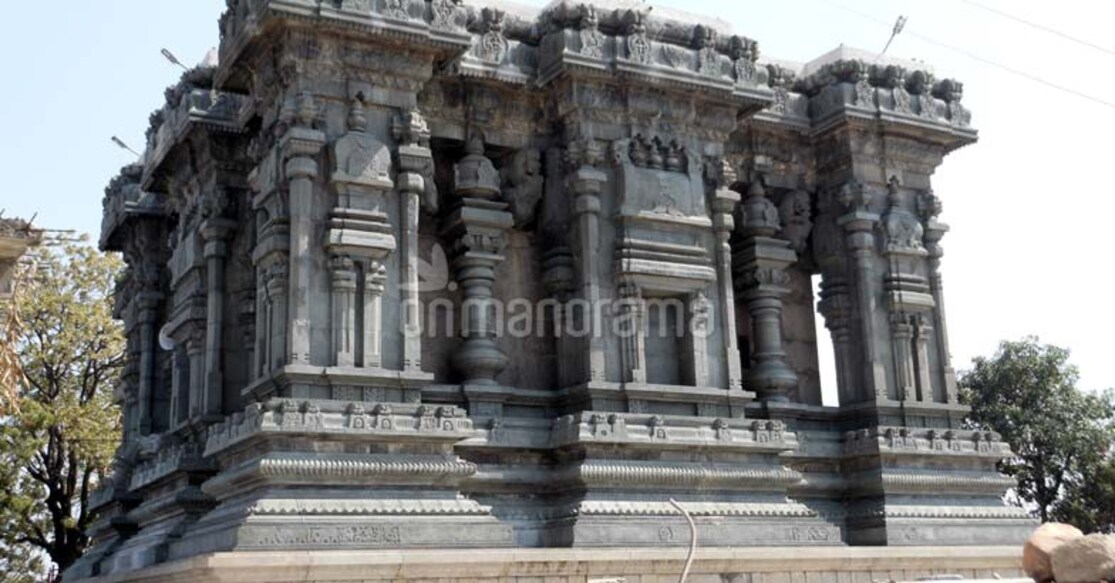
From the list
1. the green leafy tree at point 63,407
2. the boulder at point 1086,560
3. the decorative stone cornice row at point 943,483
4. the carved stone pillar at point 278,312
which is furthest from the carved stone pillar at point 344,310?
the green leafy tree at point 63,407

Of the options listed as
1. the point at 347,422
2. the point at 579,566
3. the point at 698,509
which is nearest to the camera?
the point at 579,566

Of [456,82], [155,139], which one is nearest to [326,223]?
[456,82]

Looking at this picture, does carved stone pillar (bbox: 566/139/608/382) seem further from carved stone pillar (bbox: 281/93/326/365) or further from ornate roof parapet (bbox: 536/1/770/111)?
carved stone pillar (bbox: 281/93/326/365)

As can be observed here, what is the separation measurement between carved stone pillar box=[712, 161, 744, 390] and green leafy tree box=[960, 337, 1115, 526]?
A: 2008 cm

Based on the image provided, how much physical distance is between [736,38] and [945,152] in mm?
5191

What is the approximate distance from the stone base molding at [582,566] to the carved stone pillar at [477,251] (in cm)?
368

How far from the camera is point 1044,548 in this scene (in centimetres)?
1339

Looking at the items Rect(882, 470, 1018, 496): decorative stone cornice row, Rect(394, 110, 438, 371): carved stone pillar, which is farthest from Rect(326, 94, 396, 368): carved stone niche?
Rect(882, 470, 1018, 496): decorative stone cornice row

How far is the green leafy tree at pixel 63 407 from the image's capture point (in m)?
32.2

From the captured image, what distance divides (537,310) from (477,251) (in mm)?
1427

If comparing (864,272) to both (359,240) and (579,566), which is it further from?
(359,240)

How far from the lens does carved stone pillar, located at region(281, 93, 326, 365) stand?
16.6 meters

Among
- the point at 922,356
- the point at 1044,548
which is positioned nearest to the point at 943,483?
the point at 922,356

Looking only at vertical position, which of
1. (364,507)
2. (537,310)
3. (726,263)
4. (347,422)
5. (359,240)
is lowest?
(364,507)
